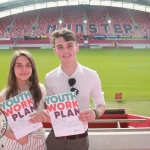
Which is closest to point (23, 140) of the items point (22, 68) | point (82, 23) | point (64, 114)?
point (64, 114)

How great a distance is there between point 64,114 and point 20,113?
0.37 meters

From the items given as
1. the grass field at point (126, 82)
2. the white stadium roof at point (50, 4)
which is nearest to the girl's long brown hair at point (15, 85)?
the grass field at point (126, 82)

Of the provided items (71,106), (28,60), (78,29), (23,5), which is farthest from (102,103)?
(23,5)

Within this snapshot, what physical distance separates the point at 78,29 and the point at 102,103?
35.9 metres

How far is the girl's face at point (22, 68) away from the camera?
216 centimetres

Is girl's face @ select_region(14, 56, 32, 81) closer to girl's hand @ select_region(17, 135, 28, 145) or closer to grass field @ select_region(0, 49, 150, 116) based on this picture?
girl's hand @ select_region(17, 135, 28, 145)

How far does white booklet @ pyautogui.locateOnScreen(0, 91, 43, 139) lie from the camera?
1.99 metres

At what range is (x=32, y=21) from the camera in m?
39.9

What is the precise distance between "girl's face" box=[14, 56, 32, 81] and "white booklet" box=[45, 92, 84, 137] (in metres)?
0.35

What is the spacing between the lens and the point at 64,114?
2053 mm

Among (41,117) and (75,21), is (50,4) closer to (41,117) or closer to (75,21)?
(75,21)

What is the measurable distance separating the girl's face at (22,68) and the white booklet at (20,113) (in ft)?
0.67

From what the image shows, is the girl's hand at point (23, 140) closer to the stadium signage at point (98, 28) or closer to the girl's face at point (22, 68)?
the girl's face at point (22, 68)

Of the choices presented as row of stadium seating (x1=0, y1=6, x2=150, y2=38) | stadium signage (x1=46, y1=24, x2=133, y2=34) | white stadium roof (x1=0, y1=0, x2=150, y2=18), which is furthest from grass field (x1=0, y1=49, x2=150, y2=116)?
white stadium roof (x1=0, y1=0, x2=150, y2=18)
